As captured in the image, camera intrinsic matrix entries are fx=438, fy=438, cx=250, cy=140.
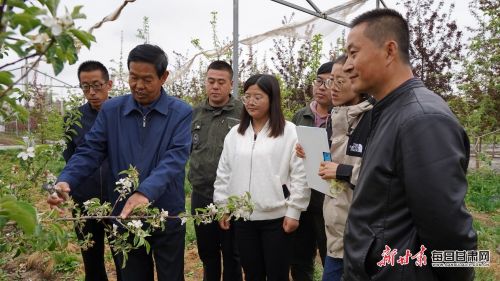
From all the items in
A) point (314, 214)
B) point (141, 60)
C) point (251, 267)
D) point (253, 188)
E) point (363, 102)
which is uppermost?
point (141, 60)

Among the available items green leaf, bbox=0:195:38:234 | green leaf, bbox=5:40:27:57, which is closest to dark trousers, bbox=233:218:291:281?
green leaf, bbox=0:195:38:234

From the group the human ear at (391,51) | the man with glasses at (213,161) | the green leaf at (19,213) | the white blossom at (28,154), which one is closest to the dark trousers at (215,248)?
the man with glasses at (213,161)

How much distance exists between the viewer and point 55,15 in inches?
31.9

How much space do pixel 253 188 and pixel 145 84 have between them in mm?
917

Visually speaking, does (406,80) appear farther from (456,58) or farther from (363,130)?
(456,58)

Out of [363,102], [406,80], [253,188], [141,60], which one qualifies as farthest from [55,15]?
[253,188]

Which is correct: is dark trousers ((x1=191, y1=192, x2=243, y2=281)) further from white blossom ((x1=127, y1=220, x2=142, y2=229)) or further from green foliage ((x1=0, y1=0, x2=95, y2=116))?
green foliage ((x1=0, y1=0, x2=95, y2=116))

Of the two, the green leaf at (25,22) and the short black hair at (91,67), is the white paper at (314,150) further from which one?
the green leaf at (25,22)

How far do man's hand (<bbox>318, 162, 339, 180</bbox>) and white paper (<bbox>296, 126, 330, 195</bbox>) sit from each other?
0.33ft

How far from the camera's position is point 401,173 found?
1.29m

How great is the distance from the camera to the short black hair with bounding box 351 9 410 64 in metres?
1.45

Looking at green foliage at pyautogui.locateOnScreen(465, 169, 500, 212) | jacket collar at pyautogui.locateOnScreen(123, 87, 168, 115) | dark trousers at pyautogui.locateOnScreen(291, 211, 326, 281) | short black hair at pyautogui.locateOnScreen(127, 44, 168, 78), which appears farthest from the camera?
green foliage at pyautogui.locateOnScreen(465, 169, 500, 212)

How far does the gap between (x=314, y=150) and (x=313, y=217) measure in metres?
0.68

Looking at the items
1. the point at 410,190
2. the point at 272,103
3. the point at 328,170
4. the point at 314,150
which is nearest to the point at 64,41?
the point at 410,190
